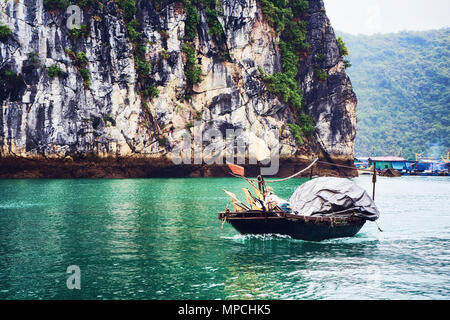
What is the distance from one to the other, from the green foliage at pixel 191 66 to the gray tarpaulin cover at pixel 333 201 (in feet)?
109

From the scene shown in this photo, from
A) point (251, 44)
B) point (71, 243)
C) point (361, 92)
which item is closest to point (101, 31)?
point (251, 44)

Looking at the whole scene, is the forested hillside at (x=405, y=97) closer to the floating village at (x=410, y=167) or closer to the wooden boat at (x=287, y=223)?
the floating village at (x=410, y=167)

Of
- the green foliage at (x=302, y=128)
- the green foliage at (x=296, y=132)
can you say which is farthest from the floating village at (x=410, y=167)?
the green foliage at (x=296, y=132)

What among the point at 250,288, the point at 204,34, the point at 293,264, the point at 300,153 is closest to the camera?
the point at 250,288

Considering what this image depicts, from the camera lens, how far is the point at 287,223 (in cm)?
1441

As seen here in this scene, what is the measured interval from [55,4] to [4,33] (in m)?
5.16

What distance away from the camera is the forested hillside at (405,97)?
9325 cm

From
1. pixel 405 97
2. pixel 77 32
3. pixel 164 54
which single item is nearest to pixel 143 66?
pixel 164 54

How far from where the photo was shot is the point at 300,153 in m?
52.7

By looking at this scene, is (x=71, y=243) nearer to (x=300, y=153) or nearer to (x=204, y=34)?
(x=204, y=34)

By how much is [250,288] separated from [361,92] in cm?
11944

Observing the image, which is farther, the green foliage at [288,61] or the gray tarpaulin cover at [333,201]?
the green foliage at [288,61]

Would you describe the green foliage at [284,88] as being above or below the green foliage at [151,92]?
above

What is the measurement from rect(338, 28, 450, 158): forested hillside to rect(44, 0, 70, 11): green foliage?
246 ft
